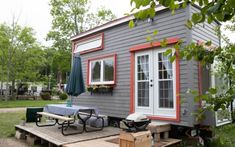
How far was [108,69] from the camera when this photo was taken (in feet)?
23.6

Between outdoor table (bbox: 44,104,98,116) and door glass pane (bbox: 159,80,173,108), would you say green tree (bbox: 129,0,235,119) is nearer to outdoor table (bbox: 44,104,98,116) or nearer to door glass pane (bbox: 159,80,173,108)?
door glass pane (bbox: 159,80,173,108)

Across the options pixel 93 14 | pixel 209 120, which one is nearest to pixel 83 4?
pixel 93 14

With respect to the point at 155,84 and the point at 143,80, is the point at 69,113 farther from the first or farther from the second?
the point at 155,84

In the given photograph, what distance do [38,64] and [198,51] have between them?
20906 mm

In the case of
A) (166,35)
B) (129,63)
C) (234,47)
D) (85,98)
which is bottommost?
(85,98)

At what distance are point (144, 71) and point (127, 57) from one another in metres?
0.78

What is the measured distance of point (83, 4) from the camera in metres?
23.1

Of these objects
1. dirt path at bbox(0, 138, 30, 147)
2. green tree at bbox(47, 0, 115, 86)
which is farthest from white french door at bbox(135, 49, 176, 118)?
Answer: green tree at bbox(47, 0, 115, 86)

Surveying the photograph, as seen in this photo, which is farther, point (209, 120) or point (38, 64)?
point (38, 64)

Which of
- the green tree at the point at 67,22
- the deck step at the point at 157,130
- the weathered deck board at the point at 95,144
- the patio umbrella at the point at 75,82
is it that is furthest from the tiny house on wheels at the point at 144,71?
the green tree at the point at 67,22

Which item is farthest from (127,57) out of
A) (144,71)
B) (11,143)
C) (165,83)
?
(11,143)

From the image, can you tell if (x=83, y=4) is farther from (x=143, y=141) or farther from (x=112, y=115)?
(x=143, y=141)

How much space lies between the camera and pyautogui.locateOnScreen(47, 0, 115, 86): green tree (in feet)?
71.7

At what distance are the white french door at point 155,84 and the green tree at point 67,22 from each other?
16362mm
